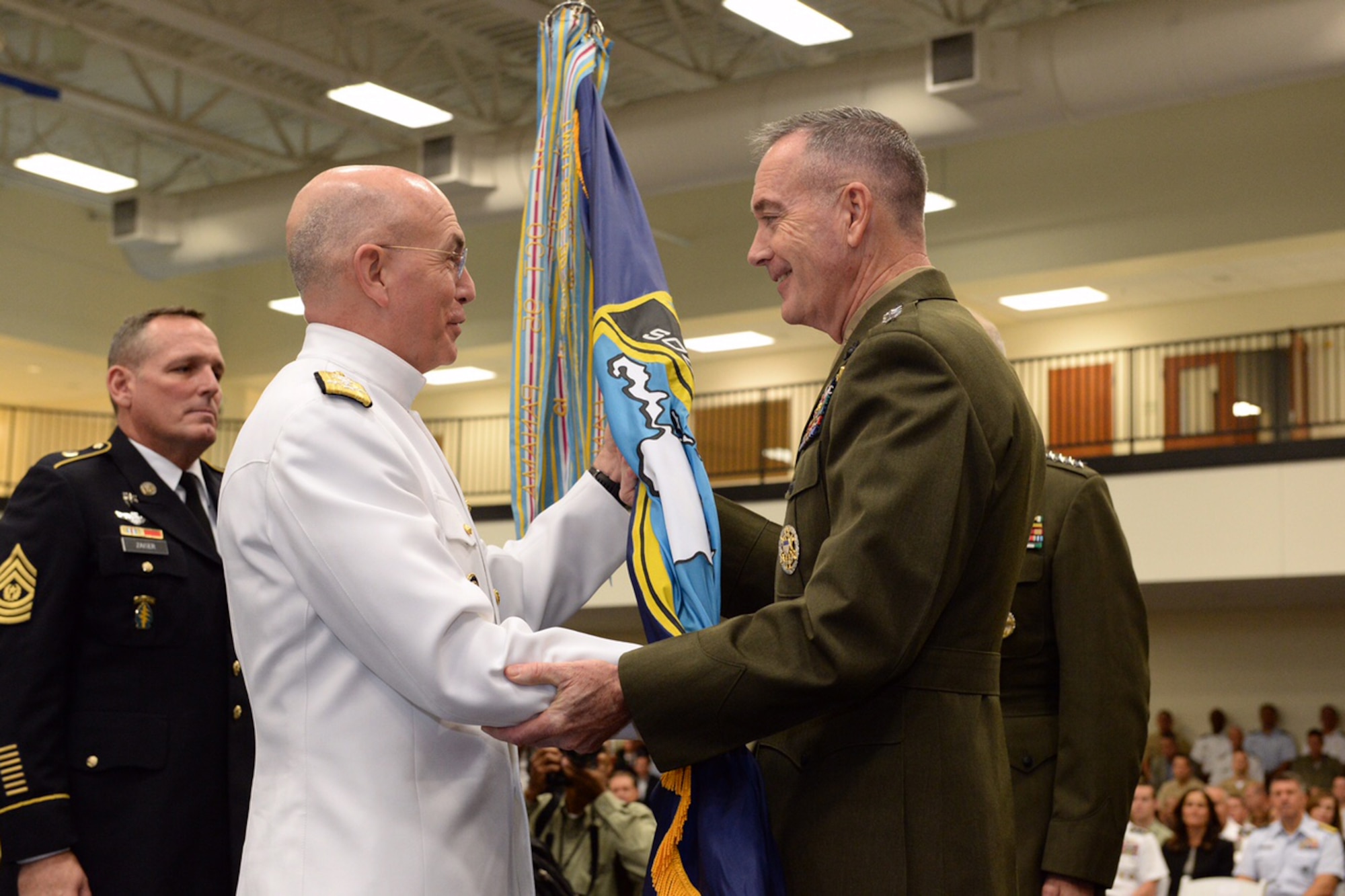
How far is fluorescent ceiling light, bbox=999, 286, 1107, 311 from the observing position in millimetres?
17469

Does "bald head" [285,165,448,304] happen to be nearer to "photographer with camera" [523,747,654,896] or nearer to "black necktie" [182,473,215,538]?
"black necktie" [182,473,215,538]

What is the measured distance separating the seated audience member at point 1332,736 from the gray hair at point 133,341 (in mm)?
13795

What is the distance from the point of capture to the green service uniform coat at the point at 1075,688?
297cm

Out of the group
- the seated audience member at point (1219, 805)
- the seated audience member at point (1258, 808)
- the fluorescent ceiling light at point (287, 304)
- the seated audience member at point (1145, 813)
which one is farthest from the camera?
the fluorescent ceiling light at point (287, 304)

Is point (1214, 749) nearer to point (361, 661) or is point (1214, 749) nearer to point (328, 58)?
point (328, 58)

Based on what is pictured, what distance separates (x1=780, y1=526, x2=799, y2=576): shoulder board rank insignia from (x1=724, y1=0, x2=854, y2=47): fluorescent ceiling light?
887 centimetres

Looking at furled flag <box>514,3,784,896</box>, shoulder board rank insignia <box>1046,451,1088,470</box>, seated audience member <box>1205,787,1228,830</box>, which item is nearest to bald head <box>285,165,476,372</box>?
furled flag <box>514,3,784,896</box>

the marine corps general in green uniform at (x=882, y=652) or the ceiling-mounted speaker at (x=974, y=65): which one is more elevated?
the ceiling-mounted speaker at (x=974, y=65)

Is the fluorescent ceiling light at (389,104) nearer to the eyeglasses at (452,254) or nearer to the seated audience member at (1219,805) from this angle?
the seated audience member at (1219,805)

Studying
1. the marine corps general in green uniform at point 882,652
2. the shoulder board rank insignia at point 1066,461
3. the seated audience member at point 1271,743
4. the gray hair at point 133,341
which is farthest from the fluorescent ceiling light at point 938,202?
the marine corps general in green uniform at point 882,652

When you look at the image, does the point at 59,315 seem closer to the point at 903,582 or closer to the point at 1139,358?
the point at 1139,358

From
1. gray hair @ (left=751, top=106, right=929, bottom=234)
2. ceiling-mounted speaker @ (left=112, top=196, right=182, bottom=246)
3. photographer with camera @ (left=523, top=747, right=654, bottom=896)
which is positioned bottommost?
photographer with camera @ (left=523, top=747, right=654, bottom=896)

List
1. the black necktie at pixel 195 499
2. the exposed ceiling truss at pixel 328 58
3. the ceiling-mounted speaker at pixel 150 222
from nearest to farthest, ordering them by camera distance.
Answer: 1. the black necktie at pixel 195 499
2. the exposed ceiling truss at pixel 328 58
3. the ceiling-mounted speaker at pixel 150 222

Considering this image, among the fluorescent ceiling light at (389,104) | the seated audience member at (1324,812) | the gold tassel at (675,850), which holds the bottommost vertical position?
the seated audience member at (1324,812)
